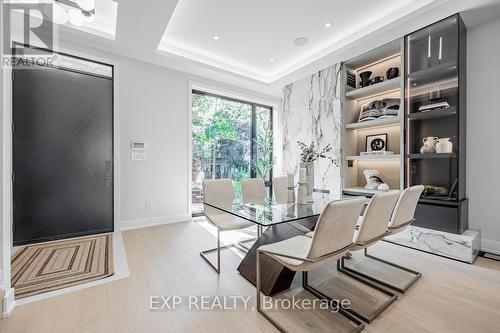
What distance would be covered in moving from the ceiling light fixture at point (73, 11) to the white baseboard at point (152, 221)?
2.92 meters

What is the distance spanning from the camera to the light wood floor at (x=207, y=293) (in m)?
1.54

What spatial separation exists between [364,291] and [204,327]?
140cm

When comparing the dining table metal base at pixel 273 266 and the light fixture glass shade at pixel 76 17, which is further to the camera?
the light fixture glass shade at pixel 76 17

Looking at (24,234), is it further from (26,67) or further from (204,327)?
(204,327)

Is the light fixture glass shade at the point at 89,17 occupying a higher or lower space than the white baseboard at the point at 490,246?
higher

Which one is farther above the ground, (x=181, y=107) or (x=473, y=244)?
(x=181, y=107)

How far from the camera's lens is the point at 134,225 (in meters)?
3.70

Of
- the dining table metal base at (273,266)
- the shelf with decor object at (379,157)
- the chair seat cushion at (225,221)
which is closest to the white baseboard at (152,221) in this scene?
the chair seat cushion at (225,221)

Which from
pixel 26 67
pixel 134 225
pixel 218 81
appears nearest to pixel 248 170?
pixel 218 81

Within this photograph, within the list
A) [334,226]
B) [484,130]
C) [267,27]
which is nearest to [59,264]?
[334,226]

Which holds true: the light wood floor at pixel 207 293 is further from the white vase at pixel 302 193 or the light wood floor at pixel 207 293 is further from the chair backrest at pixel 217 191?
the white vase at pixel 302 193

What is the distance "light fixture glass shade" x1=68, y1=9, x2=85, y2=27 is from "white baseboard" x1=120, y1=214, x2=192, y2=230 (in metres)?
2.89

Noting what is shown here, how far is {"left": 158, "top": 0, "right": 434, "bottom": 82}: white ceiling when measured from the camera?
2.76 meters

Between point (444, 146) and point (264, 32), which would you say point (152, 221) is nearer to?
point (264, 32)
